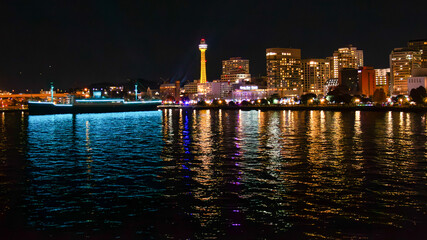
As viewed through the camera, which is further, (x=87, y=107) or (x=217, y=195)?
(x=87, y=107)

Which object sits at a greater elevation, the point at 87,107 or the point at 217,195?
the point at 87,107

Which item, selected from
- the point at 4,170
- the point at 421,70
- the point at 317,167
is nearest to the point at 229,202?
the point at 317,167

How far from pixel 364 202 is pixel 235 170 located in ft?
26.3

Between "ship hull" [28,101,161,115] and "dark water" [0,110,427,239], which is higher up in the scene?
"ship hull" [28,101,161,115]

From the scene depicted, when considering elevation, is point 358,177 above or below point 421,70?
below

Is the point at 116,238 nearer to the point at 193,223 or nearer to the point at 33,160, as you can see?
the point at 193,223

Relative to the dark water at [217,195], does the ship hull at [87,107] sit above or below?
above

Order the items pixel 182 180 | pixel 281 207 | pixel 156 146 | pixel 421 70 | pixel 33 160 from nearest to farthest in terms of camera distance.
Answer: pixel 281 207 → pixel 182 180 → pixel 33 160 → pixel 156 146 → pixel 421 70

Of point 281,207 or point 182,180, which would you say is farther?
point 182,180

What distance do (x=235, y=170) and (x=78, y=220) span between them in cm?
1005

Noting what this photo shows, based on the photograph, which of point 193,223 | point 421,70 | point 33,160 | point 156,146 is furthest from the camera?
point 421,70

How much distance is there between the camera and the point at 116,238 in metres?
11.3

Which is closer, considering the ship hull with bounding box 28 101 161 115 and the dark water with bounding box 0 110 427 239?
the dark water with bounding box 0 110 427 239

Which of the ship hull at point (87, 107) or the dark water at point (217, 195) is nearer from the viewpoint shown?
the dark water at point (217, 195)
